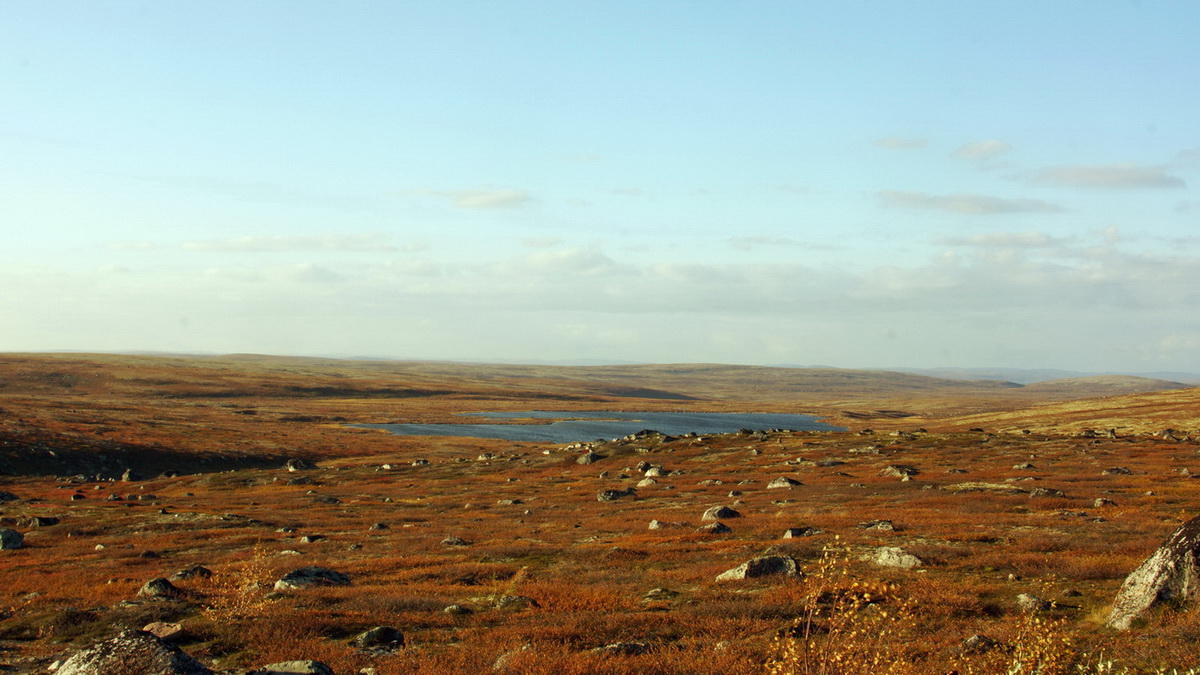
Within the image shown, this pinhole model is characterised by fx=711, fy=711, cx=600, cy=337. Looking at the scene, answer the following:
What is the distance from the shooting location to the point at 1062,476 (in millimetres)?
41594

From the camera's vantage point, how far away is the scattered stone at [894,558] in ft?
62.8

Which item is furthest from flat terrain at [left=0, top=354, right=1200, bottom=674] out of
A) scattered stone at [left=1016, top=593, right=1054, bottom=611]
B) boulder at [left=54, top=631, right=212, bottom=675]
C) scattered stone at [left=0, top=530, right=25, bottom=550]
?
boulder at [left=54, top=631, right=212, bottom=675]

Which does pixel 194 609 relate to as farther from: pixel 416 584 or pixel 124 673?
pixel 124 673

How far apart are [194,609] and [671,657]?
13.5 meters

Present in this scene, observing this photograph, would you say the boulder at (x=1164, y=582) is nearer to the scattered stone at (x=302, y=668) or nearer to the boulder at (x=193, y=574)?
the scattered stone at (x=302, y=668)

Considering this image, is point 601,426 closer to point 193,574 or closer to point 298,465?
point 298,465

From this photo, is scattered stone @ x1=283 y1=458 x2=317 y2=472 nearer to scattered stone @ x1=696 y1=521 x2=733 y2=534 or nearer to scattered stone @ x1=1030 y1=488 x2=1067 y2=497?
scattered stone @ x1=696 y1=521 x2=733 y2=534

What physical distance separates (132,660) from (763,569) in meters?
14.3

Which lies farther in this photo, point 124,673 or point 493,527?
point 493,527

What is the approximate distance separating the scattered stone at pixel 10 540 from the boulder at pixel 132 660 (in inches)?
1165

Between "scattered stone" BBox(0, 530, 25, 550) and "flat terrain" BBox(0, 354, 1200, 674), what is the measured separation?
1354 mm

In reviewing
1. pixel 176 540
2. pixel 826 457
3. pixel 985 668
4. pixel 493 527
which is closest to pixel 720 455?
pixel 826 457

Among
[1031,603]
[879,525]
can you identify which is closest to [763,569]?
[1031,603]

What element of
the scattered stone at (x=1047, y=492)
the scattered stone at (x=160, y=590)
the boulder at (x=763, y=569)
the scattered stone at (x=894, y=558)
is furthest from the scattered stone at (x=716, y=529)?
the scattered stone at (x=160, y=590)
